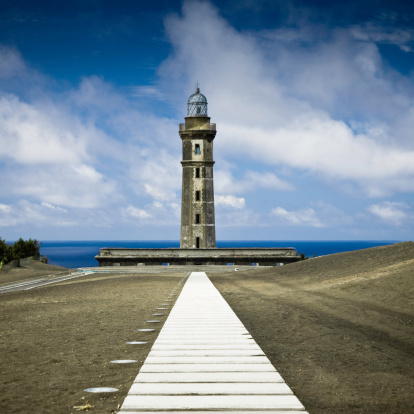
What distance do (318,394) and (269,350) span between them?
260cm

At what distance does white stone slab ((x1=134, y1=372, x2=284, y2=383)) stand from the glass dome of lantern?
4278 centimetres

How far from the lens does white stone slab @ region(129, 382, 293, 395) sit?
229 inches

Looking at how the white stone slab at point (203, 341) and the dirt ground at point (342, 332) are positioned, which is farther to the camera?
the white stone slab at point (203, 341)

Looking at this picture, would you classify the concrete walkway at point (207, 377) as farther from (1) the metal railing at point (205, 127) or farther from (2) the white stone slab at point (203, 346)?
(1) the metal railing at point (205, 127)

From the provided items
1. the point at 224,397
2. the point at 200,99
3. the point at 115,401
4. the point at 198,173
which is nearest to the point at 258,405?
the point at 224,397

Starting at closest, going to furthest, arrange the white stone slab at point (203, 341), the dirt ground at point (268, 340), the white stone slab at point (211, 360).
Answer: the dirt ground at point (268, 340) < the white stone slab at point (211, 360) < the white stone slab at point (203, 341)

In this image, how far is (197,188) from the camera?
4653 centimetres

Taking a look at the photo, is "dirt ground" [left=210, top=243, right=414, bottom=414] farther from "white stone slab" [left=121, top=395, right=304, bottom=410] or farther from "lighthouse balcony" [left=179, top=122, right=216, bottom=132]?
"lighthouse balcony" [left=179, top=122, right=216, bottom=132]

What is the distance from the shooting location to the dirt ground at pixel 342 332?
6367mm

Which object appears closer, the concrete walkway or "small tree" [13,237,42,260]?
the concrete walkway

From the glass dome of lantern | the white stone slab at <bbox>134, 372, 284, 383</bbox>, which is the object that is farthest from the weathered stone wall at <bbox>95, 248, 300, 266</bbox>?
the white stone slab at <bbox>134, 372, 284, 383</bbox>

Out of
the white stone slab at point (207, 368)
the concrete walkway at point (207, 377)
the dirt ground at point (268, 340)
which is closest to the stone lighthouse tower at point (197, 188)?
the dirt ground at point (268, 340)

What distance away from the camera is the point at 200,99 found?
48.6 m

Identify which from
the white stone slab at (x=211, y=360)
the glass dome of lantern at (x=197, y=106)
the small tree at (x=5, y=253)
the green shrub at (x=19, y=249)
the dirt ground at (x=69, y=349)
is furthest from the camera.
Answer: the glass dome of lantern at (x=197, y=106)
